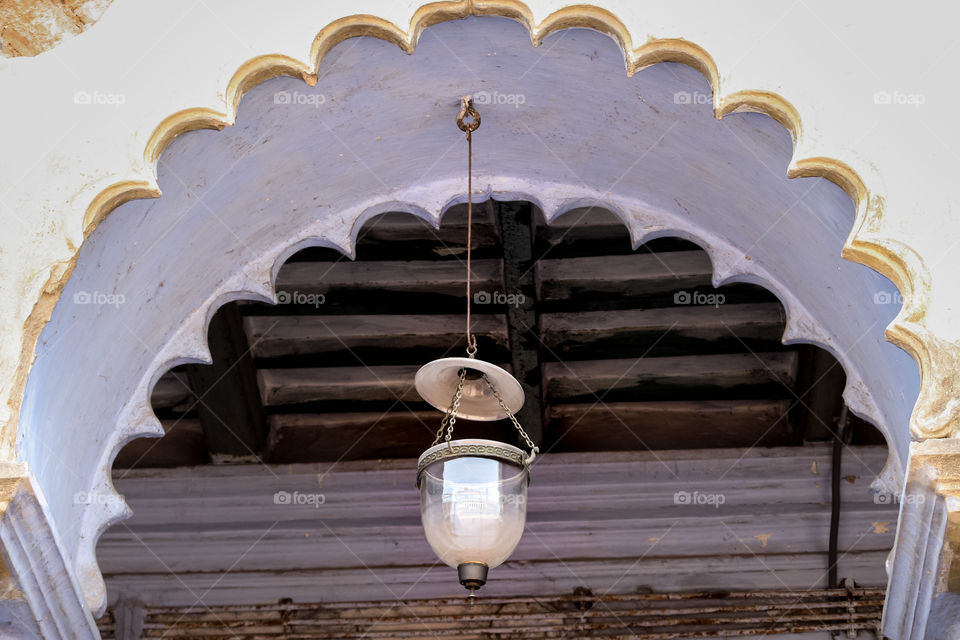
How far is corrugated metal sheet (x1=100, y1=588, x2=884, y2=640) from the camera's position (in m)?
5.04

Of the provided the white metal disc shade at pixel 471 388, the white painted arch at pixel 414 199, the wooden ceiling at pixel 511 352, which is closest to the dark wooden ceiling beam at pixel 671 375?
the wooden ceiling at pixel 511 352

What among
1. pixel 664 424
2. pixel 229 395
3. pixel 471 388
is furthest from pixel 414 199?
pixel 664 424

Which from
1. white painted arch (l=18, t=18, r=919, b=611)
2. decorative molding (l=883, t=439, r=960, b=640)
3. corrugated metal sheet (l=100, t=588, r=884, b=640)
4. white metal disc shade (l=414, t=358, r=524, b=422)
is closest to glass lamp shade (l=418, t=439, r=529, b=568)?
white metal disc shade (l=414, t=358, r=524, b=422)

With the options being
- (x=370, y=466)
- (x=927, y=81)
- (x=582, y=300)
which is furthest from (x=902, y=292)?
(x=370, y=466)

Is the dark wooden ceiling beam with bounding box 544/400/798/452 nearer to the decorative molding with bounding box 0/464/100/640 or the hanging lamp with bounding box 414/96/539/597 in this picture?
the hanging lamp with bounding box 414/96/539/597

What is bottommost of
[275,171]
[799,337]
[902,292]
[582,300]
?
[902,292]

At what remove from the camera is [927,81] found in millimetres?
2908

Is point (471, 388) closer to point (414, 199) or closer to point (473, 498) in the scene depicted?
point (473, 498)

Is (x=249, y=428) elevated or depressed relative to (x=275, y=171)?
elevated

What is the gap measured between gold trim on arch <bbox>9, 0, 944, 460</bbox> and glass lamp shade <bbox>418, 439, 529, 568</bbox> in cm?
93

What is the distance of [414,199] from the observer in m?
3.55

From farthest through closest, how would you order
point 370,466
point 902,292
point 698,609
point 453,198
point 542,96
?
point 370,466, point 698,609, point 453,198, point 542,96, point 902,292

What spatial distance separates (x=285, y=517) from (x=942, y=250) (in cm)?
332

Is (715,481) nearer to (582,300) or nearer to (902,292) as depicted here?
(582,300)
